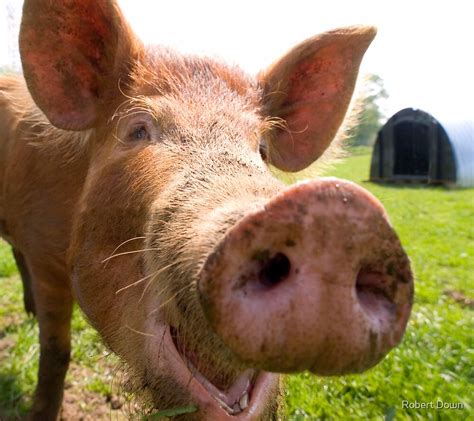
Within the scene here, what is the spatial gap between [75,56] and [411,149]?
Result: 19279 mm

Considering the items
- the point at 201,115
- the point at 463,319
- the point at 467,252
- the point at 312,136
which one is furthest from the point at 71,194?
the point at 467,252

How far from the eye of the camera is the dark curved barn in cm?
1728

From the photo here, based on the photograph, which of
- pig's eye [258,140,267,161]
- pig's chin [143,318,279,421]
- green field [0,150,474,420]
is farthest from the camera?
green field [0,150,474,420]

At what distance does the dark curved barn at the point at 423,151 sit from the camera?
1728 cm

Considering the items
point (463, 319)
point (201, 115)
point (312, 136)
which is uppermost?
point (201, 115)

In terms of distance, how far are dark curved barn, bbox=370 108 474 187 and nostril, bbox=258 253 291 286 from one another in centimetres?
1707

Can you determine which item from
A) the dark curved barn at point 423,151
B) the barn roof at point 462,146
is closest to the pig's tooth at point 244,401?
the dark curved barn at point 423,151

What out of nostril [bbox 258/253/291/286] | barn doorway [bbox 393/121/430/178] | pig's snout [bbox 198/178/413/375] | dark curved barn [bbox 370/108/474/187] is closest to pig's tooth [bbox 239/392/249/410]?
pig's snout [bbox 198/178/413/375]

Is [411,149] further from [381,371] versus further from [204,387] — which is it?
[204,387]

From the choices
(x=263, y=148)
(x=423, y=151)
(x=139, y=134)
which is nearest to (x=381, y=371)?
(x=263, y=148)

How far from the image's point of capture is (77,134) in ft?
9.77

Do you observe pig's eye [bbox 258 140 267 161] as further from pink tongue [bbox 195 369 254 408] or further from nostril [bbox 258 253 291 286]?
nostril [bbox 258 253 291 286]

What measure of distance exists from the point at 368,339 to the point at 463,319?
4.11 metres

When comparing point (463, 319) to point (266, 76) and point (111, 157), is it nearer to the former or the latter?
point (266, 76)
